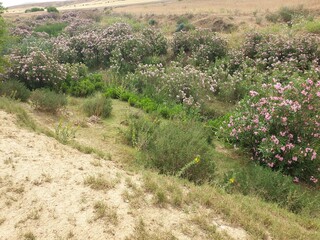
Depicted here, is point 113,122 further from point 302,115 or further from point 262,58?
point 262,58

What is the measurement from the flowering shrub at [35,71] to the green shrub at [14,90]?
0.74 m

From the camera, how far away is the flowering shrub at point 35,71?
34.1ft

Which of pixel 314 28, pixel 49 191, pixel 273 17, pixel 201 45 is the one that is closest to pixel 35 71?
pixel 49 191

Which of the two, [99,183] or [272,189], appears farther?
[272,189]

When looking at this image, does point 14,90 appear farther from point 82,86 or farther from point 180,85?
point 180,85

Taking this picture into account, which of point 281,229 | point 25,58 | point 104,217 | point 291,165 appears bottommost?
point 291,165

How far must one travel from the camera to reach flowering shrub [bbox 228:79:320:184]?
598cm

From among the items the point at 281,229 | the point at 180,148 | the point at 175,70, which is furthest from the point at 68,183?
the point at 175,70

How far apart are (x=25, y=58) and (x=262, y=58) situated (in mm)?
8901

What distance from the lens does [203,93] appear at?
1007 centimetres

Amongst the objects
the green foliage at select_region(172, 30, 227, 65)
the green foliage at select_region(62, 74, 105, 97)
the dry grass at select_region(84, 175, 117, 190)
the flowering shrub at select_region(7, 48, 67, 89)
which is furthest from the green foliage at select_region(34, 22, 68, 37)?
the dry grass at select_region(84, 175, 117, 190)

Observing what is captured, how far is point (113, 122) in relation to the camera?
882 cm

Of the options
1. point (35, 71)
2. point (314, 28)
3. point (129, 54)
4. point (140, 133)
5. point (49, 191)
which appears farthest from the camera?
point (129, 54)

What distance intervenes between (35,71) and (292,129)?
8179 mm
